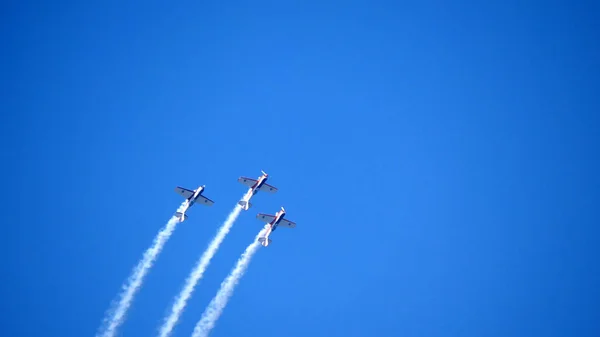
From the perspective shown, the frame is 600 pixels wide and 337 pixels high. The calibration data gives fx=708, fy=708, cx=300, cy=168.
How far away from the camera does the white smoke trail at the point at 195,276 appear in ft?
212

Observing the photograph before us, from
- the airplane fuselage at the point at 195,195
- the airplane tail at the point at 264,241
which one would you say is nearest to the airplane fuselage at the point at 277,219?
the airplane tail at the point at 264,241

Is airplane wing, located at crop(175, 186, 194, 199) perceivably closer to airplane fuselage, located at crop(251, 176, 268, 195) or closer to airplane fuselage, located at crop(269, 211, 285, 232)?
airplane fuselage, located at crop(251, 176, 268, 195)

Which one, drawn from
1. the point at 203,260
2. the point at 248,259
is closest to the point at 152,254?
the point at 203,260

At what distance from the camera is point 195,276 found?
6900cm

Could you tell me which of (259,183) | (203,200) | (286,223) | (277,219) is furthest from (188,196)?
(286,223)

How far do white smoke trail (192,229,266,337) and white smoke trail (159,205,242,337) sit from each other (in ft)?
7.34

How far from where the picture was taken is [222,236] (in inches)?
2800

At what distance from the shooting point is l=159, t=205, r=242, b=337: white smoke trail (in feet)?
212

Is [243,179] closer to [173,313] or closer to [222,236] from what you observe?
Answer: [222,236]

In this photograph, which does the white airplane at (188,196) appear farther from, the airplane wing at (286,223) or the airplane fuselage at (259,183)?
the airplane wing at (286,223)

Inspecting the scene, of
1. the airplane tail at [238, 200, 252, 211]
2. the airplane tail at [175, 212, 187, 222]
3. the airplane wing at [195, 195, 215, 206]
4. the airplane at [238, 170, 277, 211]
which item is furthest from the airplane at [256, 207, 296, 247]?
the airplane tail at [175, 212, 187, 222]

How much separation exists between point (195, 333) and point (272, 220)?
12691mm

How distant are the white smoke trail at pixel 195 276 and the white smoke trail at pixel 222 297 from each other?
2.24 meters

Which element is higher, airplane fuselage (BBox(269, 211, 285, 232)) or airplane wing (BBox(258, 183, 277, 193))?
airplane wing (BBox(258, 183, 277, 193))
